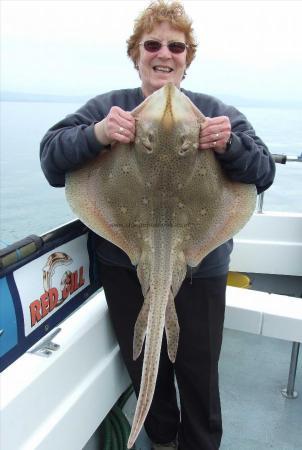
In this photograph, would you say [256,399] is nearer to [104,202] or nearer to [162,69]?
[104,202]

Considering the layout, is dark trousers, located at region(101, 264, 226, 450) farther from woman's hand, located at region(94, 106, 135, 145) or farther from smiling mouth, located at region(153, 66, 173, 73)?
smiling mouth, located at region(153, 66, 173, 73)

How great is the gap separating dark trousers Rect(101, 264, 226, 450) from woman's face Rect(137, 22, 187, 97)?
912 mm

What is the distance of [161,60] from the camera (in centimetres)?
192

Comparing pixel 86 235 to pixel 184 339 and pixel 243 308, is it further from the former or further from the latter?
pixel 243 308

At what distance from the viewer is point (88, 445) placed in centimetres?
232

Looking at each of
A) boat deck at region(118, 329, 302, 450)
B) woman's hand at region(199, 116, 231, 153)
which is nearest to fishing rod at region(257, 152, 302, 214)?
boat deck at region(118, 329, 302, 450)

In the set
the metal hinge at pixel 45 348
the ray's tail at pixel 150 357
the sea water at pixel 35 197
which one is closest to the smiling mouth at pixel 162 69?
the ray's tail at pixel 150 357

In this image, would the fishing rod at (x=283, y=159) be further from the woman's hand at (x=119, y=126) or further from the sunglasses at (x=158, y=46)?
the woman's hand at (x=119, y=126)

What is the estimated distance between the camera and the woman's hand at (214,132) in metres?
1.54

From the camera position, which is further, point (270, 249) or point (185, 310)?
point (270, 249)

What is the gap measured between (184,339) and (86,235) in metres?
0.75

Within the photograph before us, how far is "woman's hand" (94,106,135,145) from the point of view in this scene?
1.53 meters

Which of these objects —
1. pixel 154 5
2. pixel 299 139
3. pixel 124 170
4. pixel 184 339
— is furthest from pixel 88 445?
pixel 299 139

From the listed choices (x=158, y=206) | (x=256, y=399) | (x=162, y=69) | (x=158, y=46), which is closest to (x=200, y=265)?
(x=158, y=206)
